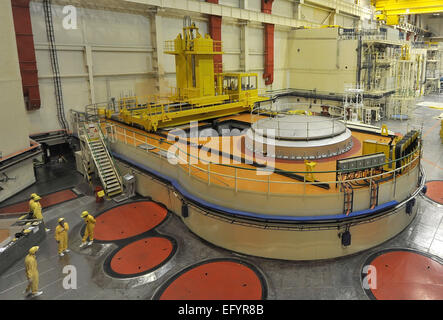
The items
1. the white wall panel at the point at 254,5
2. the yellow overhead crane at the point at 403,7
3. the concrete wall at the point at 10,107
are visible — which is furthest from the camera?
the yellow overhead crane at the point at 403,7

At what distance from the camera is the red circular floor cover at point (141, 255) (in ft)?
24.9

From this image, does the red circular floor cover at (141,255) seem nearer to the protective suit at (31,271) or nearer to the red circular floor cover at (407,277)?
the protective suit at (31,271)

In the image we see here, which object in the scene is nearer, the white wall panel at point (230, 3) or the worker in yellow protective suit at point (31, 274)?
the worker in yellow protective suit at point (31, 274)

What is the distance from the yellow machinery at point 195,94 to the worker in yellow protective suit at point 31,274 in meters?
7.67

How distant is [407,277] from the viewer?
22.9ft

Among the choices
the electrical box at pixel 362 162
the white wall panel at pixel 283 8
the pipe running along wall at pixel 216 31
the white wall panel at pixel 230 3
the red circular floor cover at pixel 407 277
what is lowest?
the red circular floor cover at pixel 407 277

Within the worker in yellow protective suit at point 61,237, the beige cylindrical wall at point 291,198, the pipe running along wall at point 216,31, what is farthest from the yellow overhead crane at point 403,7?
the worker in yellow protective suit at point 61,237

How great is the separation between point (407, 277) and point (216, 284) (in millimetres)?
4081

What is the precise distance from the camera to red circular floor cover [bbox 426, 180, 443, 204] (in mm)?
10820

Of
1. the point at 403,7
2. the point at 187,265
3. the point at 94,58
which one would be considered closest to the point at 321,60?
the point at 94,58

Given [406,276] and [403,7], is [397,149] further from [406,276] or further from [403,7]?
[403,7]

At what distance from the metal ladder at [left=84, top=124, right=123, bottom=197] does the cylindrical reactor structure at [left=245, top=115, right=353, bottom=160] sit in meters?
4.96

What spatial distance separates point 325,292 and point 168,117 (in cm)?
919

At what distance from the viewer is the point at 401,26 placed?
129 ft
